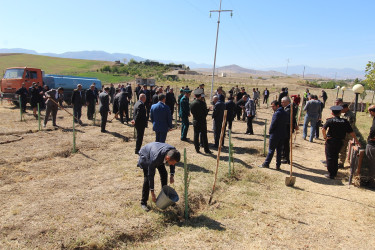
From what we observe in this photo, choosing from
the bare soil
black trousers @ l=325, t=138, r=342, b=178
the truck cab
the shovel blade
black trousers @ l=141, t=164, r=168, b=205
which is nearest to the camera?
the bare soil

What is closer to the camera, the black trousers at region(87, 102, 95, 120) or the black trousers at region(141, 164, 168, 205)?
the black trousers at region(141, 164, 168, 205)

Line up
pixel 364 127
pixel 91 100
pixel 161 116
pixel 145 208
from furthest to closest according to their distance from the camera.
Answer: pixel 364 127
pixel 91 100
pixel 161 116
pixel 145 208

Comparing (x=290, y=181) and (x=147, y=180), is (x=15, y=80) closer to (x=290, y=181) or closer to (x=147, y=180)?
(x=147, y=180)

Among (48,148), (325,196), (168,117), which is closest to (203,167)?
(168,117)

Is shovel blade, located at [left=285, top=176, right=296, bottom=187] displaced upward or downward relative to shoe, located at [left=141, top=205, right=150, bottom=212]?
upward

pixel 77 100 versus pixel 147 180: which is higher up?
pixel 77 100

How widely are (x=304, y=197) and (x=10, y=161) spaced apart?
765 centimetres

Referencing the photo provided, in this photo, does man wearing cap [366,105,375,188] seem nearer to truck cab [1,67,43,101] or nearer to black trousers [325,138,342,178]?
black trousers [325,138,342,178]

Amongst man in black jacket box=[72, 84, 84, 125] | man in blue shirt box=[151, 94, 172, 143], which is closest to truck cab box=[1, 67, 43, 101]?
man in black jacket box=[72, 84, 84, 125]

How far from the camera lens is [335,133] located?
6.95 metres

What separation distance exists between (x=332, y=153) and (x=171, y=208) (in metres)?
4.53

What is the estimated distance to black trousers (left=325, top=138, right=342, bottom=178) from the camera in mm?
6989

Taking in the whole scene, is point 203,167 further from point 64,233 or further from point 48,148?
point 48,148

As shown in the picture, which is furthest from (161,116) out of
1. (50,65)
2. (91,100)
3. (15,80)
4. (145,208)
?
(50,65)
